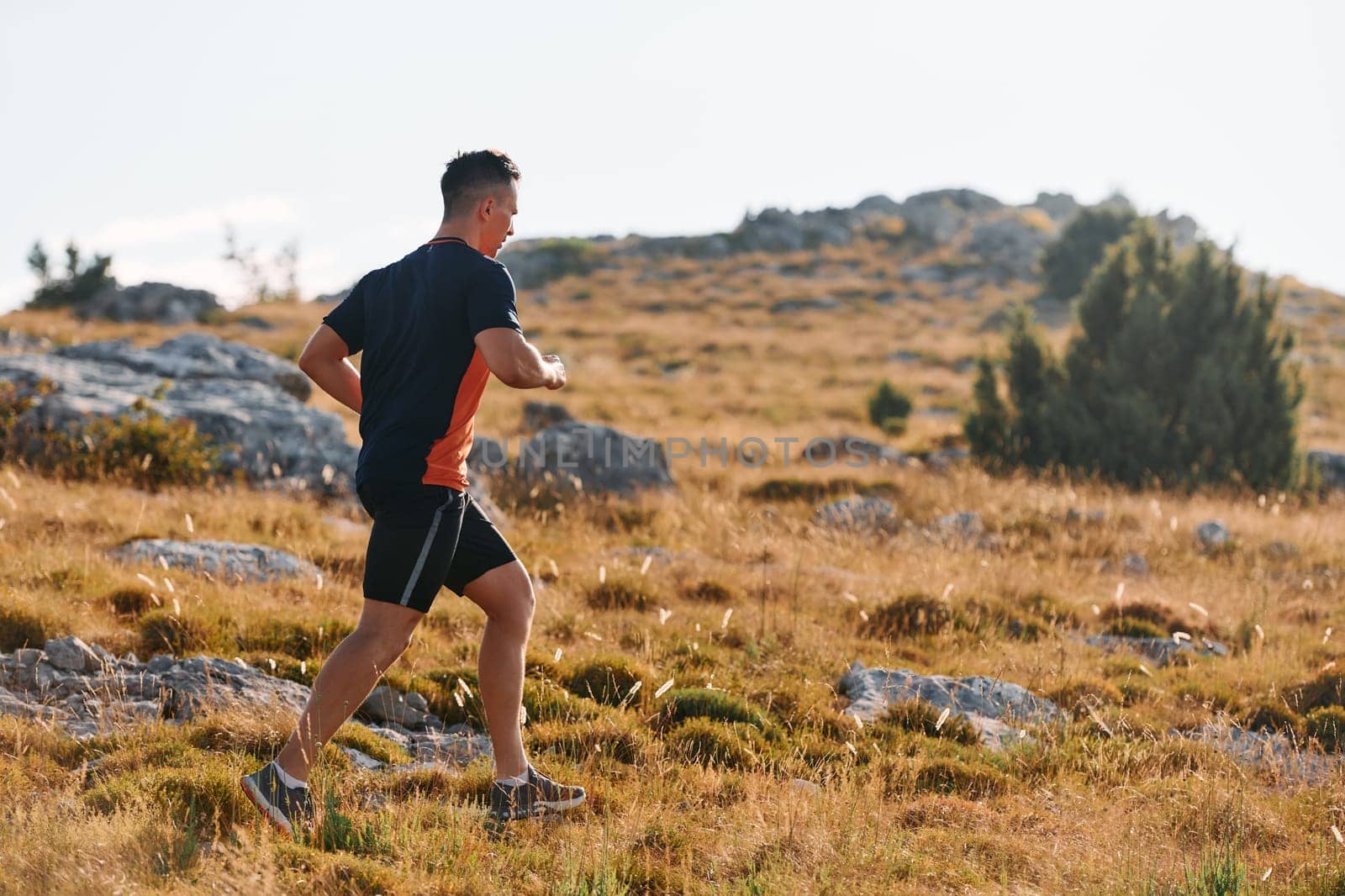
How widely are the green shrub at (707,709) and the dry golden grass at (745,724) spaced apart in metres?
0.06

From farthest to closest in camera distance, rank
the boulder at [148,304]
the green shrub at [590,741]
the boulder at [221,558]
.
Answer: the boulder at [148,304]
the boulder at [221,558]
the green shrub at [590,741]

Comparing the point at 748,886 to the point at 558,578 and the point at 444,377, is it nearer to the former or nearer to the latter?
the point at 444,377

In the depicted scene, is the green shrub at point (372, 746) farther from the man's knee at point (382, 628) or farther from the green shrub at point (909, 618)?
the green shrub at point (909, 618)

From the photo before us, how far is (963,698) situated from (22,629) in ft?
16.3

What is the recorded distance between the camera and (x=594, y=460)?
12367 mm

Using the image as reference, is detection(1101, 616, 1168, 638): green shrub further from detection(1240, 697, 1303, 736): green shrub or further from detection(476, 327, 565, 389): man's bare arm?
detection(476, 327, 565, 389): man's bare arm

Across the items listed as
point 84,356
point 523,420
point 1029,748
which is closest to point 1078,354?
point 523,420

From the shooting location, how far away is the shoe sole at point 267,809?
3564mm

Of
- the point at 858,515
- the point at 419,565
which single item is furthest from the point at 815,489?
the point at 419,565

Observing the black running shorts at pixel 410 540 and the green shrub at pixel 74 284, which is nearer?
the black running shorts at pixel 410 540

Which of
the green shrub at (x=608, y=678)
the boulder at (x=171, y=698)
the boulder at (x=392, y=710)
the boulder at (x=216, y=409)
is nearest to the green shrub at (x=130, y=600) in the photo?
A: the boulder at (x=171, y=698)

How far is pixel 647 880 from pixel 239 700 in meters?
2.23

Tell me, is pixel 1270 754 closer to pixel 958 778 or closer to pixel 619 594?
pixel 958 778

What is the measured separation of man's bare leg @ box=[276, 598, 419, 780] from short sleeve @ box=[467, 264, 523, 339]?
1.04 meters
